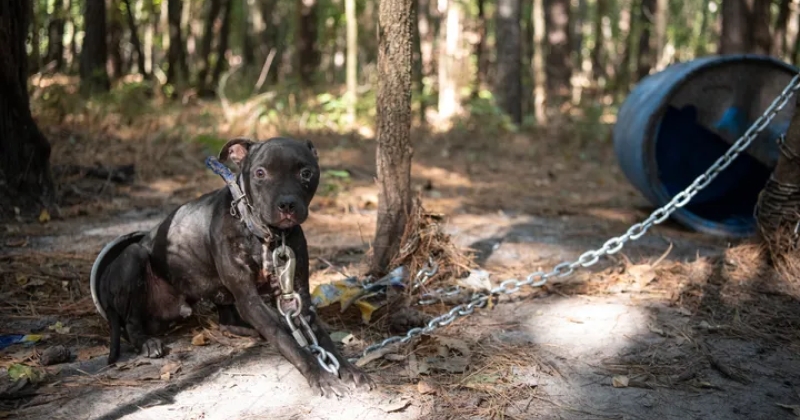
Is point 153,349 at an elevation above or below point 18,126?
below

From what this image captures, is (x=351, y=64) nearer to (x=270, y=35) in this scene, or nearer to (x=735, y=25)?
(x=735, y=25)

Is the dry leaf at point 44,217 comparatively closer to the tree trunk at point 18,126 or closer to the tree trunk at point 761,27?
the tree trunk at point 18,126

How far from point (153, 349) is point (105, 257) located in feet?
2.06

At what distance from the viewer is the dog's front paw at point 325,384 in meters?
3.28

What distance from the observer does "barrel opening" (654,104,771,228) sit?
6.97 m

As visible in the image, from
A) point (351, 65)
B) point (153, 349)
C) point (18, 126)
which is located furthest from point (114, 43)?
point (153, 349)

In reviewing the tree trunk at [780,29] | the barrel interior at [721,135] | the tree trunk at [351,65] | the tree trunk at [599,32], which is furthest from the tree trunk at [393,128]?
the tree trunk at [599,32]

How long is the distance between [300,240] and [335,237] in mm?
2425

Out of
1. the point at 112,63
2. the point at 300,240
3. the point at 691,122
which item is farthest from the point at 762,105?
the point at 112,63

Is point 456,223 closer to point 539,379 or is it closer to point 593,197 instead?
point 593,197

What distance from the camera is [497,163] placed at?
1041cm

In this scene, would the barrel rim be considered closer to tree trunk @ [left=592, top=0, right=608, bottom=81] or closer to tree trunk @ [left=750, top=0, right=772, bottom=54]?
tree trunk @ [left=750, top=0, right=772, bottom=54]

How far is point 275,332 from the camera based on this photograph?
3520 millimetres

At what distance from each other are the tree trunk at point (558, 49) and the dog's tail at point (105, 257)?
46.9 feet
